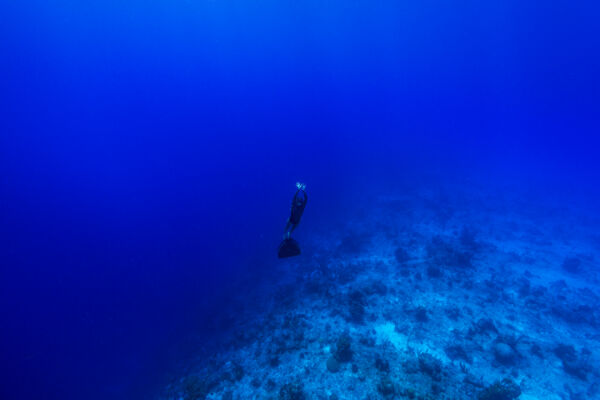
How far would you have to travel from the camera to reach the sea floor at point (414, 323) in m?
12.2

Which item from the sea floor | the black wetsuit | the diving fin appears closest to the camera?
the black wetsuit

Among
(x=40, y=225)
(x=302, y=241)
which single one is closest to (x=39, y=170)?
(x=40, y=225)

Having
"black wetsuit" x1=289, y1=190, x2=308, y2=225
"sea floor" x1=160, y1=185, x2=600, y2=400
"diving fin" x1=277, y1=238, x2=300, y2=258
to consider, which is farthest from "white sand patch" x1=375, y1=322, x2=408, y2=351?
"black wetsuit" x1=289, y1=190, x2=308, y2=225

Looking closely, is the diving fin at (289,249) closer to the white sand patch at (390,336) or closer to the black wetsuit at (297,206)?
the black wetsuit at (297,206)

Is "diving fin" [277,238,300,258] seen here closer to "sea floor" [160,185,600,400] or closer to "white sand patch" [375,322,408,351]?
"sea floor" [160,185,600,400]

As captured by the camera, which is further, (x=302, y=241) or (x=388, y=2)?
(x=388, y=2)

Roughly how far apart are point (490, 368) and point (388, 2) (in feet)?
556

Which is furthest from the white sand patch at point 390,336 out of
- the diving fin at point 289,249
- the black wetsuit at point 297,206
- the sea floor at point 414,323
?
the black wetsuit at point 297,206

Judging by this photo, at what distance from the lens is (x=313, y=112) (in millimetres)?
157000

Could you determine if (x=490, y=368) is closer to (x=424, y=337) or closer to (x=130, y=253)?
(x=424, y=337)

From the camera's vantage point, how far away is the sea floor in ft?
40.2

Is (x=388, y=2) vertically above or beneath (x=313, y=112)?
above

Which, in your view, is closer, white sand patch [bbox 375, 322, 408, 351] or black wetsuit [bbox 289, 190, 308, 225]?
black wetsuit [bbox 289, 190, 308, 225]

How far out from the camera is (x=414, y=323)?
15.9m
